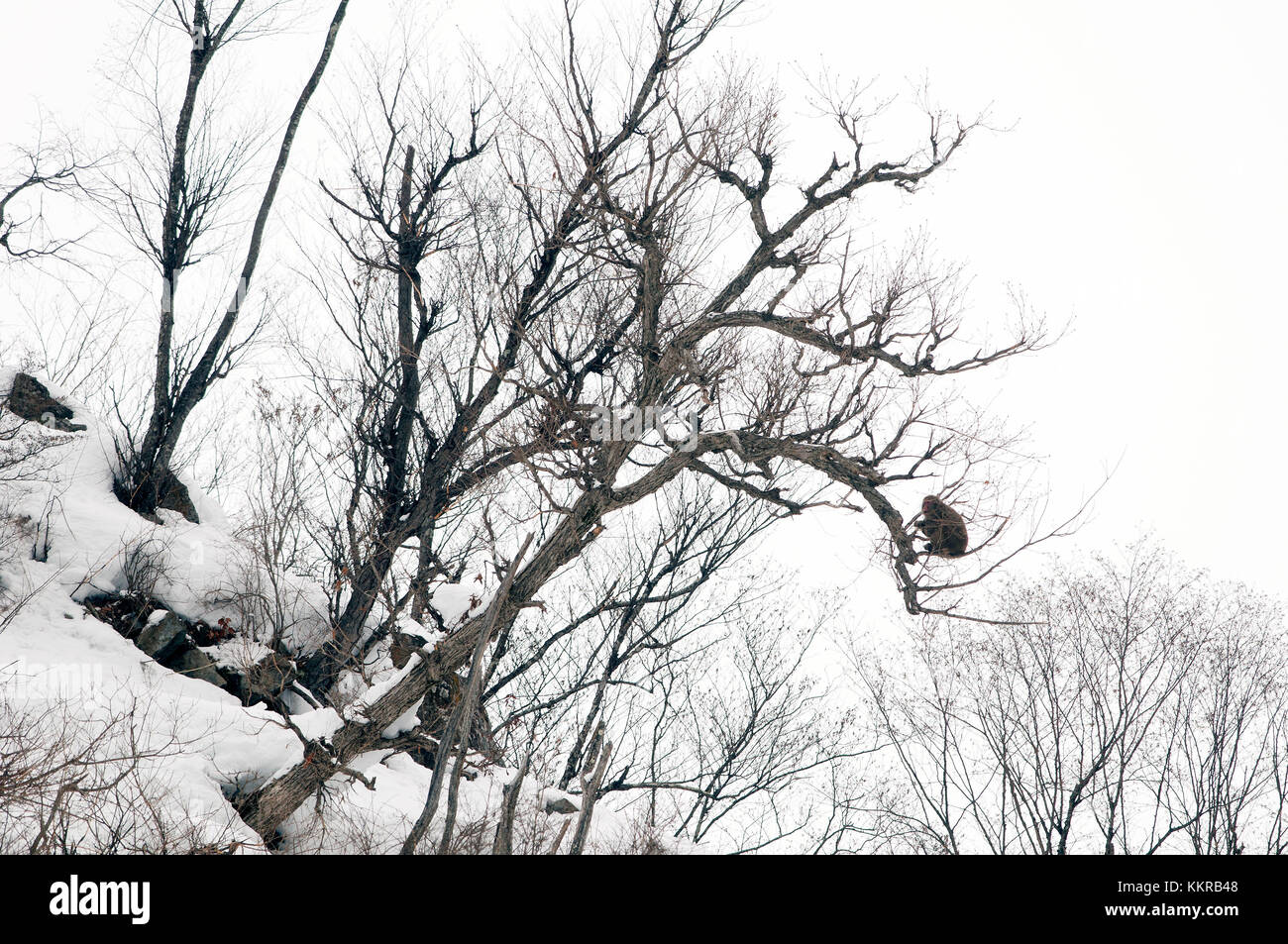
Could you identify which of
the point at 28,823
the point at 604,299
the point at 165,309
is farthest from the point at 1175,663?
the point at 165,309

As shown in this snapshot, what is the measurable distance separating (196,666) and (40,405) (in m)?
5.22

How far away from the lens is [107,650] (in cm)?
Result: 860

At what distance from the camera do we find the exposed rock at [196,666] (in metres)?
9.21

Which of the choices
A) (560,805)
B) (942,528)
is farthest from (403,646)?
(942,528)

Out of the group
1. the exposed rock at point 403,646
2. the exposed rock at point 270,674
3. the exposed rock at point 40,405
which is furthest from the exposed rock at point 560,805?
the exposed rock at point 40,405

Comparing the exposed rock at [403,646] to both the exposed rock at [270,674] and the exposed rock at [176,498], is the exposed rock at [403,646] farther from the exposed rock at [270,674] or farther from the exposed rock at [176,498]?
the exposed rock at [176,498]

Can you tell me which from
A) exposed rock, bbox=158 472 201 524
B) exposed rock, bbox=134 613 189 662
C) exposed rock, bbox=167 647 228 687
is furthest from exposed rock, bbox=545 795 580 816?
exposed rock, bbox=158 472 201 524

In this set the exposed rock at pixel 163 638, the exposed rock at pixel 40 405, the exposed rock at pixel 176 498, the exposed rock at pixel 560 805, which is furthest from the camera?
the exposed rock at pixel 176 498

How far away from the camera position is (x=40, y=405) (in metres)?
11.5

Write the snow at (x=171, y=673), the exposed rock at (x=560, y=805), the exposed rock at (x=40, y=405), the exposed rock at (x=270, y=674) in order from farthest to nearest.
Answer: the exposed rock at (x=40, y=405) → the exposed rock at (x=560, y=805) → the exposed rock at (x=270, y=674) → the snow at (x=171, y=673)

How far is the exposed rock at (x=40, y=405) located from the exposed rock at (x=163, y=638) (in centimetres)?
403

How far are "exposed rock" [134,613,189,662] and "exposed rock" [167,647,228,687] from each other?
93 millimetres
